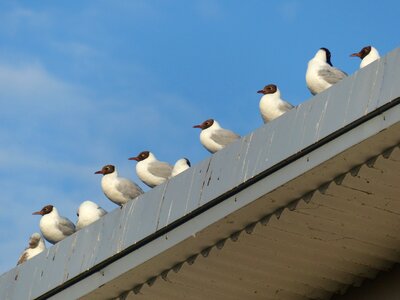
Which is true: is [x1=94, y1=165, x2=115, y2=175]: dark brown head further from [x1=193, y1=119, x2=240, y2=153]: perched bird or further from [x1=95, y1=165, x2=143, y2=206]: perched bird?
[x1=193, y1=119, x2=240, y2=153]: perched bird

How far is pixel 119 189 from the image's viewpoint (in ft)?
62.4

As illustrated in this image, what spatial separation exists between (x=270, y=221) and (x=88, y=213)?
566 cm

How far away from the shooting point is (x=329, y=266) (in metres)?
14.2

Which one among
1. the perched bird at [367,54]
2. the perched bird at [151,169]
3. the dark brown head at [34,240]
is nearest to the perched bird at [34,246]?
the dark brown head at [34,240]

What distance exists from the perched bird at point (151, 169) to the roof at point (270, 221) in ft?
12.6

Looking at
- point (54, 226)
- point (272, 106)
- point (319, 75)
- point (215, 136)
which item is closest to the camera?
point (319, 75)

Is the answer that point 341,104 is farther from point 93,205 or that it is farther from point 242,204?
point 93,205

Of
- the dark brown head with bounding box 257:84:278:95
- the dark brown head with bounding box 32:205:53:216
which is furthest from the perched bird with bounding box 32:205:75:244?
the dark brown head with bounding box 257:84:278:95

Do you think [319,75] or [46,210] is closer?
[319,75]

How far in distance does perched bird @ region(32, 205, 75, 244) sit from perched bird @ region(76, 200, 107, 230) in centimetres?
79

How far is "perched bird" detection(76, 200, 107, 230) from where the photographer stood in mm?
18516

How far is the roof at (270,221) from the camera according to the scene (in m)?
12.4

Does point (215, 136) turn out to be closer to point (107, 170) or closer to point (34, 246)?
point (107, 170)

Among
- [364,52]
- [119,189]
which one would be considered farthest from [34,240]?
[364,52]
